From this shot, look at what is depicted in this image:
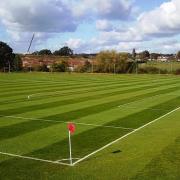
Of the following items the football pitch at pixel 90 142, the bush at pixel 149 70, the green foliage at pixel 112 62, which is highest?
the green foliage at pixel 112 62

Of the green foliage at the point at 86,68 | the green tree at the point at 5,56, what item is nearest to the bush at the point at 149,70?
the green foliage at the point at 86,68

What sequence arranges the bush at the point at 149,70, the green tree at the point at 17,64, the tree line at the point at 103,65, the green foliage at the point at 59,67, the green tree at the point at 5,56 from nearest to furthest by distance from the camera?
the bush at the point at 149,70, the tree line at the point at 103,65, the green foliage at the point at 59,67, the green tree at the point at 17,64, the green tree at the point at 5,56

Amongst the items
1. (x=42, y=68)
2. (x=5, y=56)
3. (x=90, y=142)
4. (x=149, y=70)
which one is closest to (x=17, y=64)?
(x=5, y=56)

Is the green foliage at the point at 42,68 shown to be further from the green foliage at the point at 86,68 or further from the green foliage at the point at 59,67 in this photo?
the green foliage at the point at 86,68

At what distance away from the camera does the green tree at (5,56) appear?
128 m

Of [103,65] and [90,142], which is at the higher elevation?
[103,65]

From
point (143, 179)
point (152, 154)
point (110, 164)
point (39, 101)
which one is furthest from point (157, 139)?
point (39, 101)

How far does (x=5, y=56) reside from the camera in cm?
13050

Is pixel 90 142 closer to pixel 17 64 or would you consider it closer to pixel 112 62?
pixel 112 62

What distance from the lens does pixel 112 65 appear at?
4572 inches

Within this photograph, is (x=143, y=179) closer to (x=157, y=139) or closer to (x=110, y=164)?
(x=110, y=164)

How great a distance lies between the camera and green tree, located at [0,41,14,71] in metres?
128

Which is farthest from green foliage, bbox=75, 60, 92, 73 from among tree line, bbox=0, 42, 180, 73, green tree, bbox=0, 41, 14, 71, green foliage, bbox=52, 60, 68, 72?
green tree, bbox=0, 41, 14, 71

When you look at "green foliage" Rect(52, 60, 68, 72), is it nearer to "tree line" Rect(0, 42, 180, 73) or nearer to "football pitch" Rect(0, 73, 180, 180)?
"tree line" Rect(0, 42, 180, 73)
